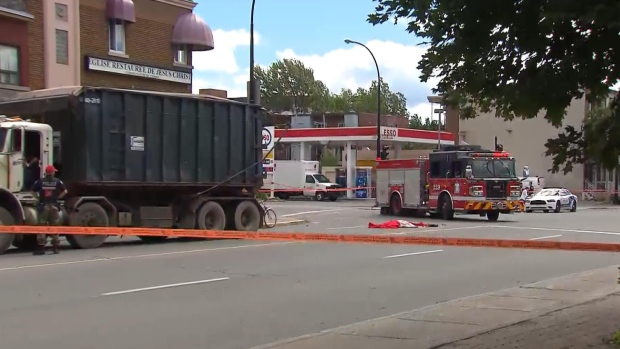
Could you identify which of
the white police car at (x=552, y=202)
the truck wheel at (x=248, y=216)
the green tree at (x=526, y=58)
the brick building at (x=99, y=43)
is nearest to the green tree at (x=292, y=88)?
the white police car at (x=552, y=202)

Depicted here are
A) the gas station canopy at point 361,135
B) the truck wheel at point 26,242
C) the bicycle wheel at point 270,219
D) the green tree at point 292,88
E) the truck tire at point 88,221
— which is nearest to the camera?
the truck wheel at point 26,242

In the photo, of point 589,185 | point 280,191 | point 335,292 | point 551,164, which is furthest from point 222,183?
point 589,185

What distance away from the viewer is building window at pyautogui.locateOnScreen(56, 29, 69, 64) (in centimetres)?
2745

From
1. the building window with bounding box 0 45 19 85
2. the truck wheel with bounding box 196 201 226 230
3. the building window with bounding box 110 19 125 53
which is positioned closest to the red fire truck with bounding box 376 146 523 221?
the truck wheel with bounding box 196 201 226 230

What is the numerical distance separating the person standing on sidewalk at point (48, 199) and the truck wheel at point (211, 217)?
13.8 feet

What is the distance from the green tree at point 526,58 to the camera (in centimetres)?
540

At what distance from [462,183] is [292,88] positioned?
293 feet

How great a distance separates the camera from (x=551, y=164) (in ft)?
19.9

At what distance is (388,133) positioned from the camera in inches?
2051

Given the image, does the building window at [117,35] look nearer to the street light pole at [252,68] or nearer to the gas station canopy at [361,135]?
the street light pole at [252,68]

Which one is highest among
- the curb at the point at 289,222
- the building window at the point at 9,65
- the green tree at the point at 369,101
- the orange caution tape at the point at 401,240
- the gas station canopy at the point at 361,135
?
the green tree at the point at 369,101

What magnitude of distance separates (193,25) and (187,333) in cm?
2606

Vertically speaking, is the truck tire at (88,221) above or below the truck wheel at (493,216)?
above

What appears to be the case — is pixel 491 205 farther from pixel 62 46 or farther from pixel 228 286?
pixel 228 286
